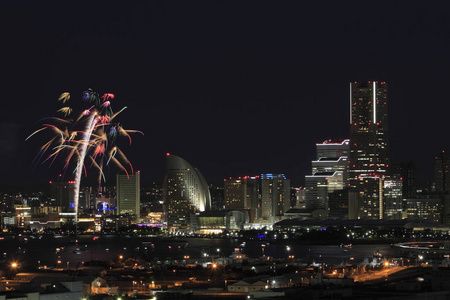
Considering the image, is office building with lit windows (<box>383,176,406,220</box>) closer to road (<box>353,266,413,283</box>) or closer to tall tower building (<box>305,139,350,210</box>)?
tall tower building (<box>305,139,350,210</box>)

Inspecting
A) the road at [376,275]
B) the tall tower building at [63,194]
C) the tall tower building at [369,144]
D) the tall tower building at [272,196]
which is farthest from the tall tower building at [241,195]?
the road at [376,275]

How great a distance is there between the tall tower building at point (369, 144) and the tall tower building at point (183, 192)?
1349 centimetres

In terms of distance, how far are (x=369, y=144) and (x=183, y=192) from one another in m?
17.1

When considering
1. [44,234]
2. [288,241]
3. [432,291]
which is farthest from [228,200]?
[432,291]

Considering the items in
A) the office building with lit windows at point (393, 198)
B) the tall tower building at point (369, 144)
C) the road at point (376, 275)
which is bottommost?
the road at point (376, 275)

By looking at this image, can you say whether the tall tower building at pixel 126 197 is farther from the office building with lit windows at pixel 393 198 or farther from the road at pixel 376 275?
the road at pixel 376 275

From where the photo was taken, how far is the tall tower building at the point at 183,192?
298 ft

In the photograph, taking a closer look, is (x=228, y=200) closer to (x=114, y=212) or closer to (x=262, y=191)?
(x=262, y=191)

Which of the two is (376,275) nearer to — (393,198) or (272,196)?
(393,198)

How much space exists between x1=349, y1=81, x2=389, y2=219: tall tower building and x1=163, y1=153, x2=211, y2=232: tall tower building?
1349cm

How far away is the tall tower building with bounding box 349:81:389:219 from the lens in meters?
87.2

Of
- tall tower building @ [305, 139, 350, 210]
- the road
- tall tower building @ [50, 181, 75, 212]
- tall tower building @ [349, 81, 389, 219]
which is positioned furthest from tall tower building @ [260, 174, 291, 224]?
the road

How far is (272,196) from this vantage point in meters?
94.1

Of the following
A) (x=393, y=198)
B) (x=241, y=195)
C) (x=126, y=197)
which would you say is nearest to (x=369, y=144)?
(x=393, y=198)
